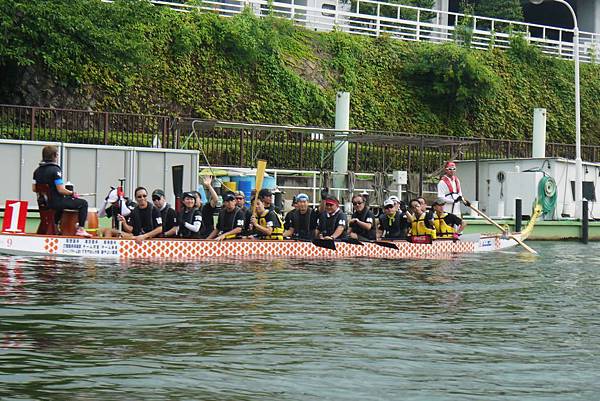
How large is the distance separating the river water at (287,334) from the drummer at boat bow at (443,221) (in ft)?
17.2

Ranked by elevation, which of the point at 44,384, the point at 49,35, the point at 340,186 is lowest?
the point at 44,384

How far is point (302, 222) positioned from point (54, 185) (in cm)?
547

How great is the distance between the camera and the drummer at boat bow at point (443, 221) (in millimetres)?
23562

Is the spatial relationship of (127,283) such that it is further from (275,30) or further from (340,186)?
(275,30)

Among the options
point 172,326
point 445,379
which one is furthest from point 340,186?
point 445,379

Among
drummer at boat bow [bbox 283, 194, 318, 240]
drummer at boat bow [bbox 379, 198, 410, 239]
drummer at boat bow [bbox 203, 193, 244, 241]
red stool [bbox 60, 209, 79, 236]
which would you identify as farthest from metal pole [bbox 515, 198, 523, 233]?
red stool [bbox 60, 209, 79, 236]

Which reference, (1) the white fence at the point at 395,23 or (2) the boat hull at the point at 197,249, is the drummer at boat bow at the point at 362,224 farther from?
(1) the white fence at the point at 395,23

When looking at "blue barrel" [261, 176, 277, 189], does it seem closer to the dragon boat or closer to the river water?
the dragon boat

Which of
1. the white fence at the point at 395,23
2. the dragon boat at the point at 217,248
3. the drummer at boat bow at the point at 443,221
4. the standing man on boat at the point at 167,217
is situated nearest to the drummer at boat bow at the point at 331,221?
the dragon boat at the point at 217,248

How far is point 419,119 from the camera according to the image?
144ft

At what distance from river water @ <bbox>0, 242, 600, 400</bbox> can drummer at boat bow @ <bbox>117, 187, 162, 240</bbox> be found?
1845mm

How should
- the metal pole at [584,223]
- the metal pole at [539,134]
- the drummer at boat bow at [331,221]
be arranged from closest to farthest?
1. the drummer at boat bow at [331,221]
2. the metal pole at [584,223]
3. the metal pole at [539,134]

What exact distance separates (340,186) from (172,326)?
20388mm

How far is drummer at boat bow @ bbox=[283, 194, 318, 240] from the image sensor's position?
21906 mm
